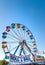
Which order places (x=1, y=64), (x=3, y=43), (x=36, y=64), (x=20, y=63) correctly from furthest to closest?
(x=1, y=64) → (x=3, y=43) → (x=20, y=63) → (x=36, y=64)

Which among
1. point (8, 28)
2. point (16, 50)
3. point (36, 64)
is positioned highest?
point (8, 28)

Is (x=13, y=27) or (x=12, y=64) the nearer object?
(x=12, y=64)

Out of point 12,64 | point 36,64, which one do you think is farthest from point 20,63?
point 36,64

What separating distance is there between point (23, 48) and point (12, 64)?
8603mm

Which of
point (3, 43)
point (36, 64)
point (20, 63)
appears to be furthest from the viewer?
point (3, 43)

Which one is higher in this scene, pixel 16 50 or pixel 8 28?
pixel 8 28

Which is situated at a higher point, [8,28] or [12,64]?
[8,28]

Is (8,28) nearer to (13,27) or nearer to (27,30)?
(13,27)

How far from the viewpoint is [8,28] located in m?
62.0

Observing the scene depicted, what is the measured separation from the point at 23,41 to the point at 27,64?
11.4 meters

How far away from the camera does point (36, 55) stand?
65.2 metres

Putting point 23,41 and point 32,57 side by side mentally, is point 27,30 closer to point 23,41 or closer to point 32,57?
point 23,41

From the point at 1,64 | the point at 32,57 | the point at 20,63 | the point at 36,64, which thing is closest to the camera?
the point at 36,64

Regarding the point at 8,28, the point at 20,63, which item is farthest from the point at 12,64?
the point at 8,28
